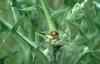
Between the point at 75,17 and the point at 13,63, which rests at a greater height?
the point at 75,17

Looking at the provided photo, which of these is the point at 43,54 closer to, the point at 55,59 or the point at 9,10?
the point at 55,59

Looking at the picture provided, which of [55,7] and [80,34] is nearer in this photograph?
[80,34]

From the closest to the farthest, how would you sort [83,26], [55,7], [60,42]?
1. [60,42]
2. [83,26]
3. [55,7]

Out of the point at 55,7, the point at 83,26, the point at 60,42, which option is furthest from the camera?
the point at 55,7

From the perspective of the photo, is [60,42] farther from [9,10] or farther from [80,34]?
[9,10]

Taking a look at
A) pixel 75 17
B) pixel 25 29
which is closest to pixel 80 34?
pixel 75 17

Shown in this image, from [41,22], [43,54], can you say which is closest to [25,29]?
[41,22]
